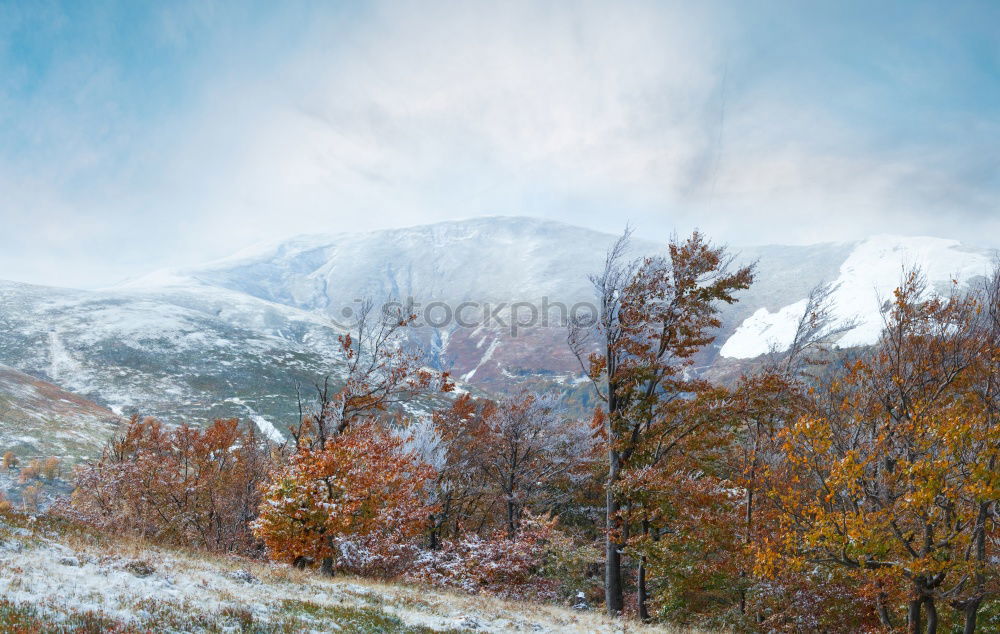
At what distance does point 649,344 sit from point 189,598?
44.0ft

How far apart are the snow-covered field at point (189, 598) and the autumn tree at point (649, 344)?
4820 mm

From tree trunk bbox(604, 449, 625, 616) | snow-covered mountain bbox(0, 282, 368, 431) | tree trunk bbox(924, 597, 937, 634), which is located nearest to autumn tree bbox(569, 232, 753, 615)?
tree trunk bbox(604, 449, 625, 616)

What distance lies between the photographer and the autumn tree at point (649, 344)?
15883 mm

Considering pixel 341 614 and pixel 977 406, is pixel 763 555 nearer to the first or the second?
pixel 977 406

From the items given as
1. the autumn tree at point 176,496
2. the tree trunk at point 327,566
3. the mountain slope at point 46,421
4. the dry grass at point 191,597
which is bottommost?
the mountain slope at point 46,421

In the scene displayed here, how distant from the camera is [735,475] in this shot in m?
22.4

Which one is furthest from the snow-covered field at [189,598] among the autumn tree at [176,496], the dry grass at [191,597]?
the autumn tree at [176,496]

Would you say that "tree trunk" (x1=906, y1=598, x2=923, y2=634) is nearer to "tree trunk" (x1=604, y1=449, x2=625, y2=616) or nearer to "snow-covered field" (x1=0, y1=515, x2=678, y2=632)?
"snow-covered field" (x1=0, y1=515, x2=678, y2=632)

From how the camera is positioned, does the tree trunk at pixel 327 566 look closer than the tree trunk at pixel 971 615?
No

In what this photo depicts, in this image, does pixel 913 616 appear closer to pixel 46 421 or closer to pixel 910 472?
pixel 910 472

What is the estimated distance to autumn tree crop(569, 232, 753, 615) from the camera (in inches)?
625

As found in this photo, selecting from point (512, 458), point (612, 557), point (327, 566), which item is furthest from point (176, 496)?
point (612, 557)

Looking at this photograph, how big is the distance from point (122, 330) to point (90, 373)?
1826 inches

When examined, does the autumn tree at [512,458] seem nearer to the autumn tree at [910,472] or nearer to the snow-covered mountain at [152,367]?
the autumn tree at [910,472]
